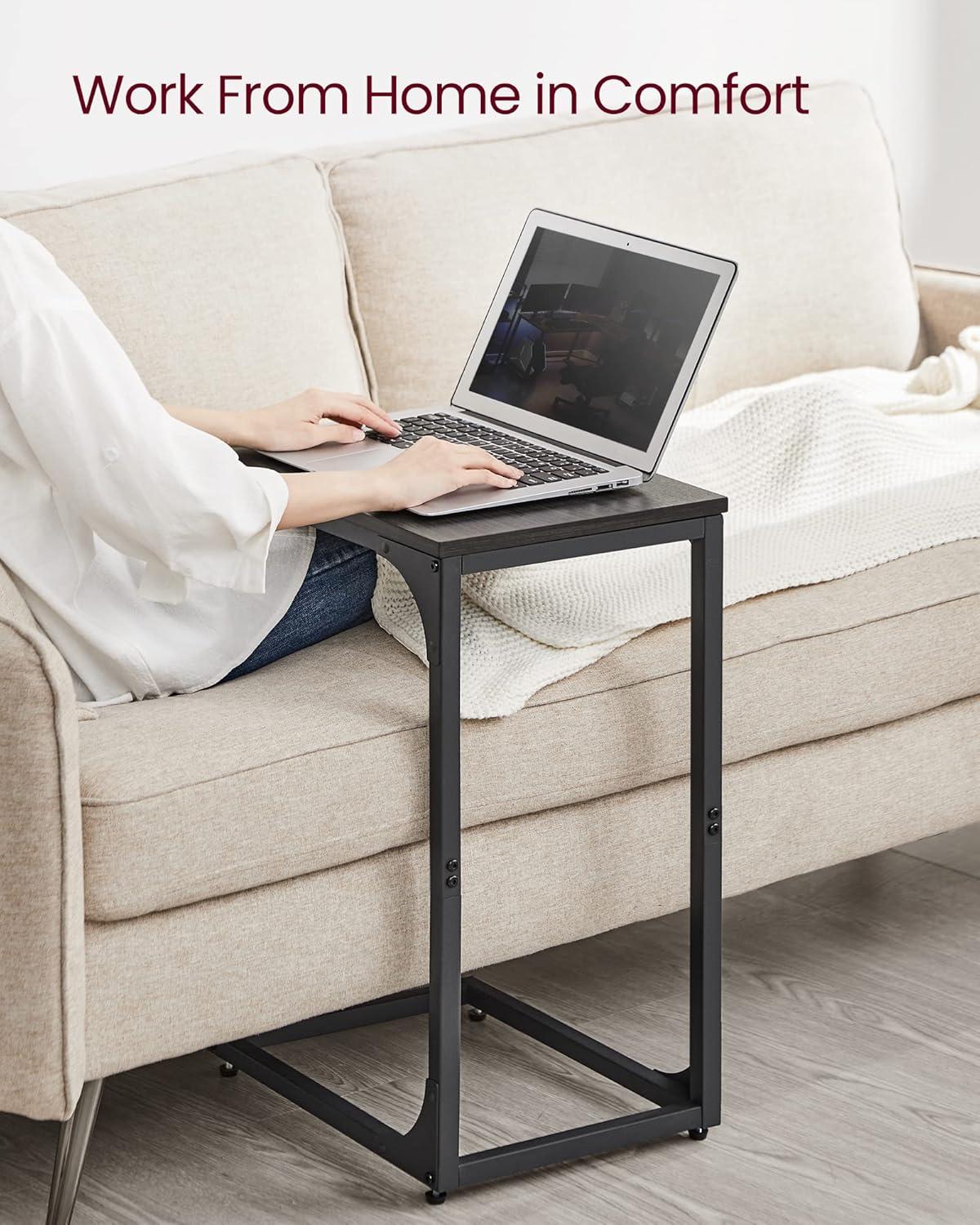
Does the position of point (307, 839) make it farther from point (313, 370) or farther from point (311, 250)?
point (311, 250)

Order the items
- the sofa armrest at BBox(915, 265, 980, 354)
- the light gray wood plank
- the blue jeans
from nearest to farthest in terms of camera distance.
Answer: the blue jeans, the light gray wood plank, the sofa armrest at BBox(915, 265, 980, 354)

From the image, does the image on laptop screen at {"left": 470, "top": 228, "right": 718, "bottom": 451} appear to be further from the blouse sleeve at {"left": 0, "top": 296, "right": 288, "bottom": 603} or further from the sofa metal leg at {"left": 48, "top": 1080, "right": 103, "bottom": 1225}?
the sofa metal leg at {"left": 48, "top": 1080, "right": 103, "bottom": 1225}

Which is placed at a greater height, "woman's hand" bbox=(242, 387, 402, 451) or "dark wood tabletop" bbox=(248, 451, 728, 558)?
"woman's hand" bbox=(242, 387, 402, 451)

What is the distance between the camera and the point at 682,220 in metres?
2.44

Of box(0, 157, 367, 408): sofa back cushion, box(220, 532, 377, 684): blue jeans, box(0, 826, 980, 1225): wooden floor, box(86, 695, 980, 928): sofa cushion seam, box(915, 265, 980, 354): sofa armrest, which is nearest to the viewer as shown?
box(86, 695, 980, 928): sofa cushion seam

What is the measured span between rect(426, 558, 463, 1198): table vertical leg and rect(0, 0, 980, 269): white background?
113 cm

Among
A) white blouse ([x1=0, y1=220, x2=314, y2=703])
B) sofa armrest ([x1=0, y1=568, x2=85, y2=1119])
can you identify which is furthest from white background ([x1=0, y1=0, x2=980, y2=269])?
sofa armrest ([x1=0, y1=568, x2=85, y2=1119])

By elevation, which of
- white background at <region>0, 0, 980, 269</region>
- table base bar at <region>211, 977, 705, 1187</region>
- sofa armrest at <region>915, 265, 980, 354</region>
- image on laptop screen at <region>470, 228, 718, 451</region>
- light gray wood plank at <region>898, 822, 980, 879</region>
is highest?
white background at <region>0, 0, 980, 269</region>

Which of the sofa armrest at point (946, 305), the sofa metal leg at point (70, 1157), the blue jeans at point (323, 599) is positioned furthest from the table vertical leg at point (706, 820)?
the sofa armrest at point (946, 305)

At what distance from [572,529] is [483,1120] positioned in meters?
0.60

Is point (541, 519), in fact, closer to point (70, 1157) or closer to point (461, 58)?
point (70, 1157)

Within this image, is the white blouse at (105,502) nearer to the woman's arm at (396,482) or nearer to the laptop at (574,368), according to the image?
the woman's arm at (396,482)

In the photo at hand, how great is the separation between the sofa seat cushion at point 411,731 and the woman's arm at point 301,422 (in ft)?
0.67

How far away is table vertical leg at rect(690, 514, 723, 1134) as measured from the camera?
1562 millimetres
